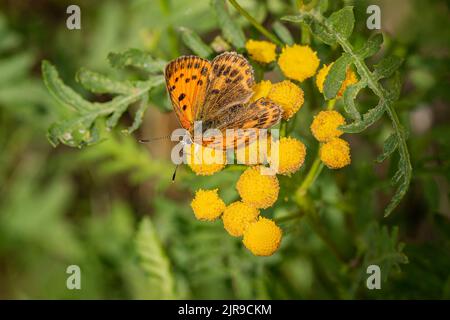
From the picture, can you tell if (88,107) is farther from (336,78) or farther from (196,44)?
(336,78)

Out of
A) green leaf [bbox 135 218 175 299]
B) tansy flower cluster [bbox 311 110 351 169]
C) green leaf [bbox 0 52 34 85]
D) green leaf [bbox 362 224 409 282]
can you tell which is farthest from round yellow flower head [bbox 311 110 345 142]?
green leaf [bbox 0 52 34 85]

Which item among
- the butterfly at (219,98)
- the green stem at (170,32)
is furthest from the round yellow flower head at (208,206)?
the green stem at (170,32)

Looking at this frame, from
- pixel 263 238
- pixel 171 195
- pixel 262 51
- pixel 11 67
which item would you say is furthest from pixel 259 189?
pixel 171 195

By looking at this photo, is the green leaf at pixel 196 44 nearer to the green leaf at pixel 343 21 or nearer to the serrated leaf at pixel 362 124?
the green leaf at pixel 343 21

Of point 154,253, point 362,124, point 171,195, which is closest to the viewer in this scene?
point 362,124

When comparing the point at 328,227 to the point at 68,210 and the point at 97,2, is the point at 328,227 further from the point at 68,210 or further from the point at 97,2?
the point at 97,2

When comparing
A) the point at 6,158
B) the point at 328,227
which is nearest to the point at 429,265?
the point at 328,227
